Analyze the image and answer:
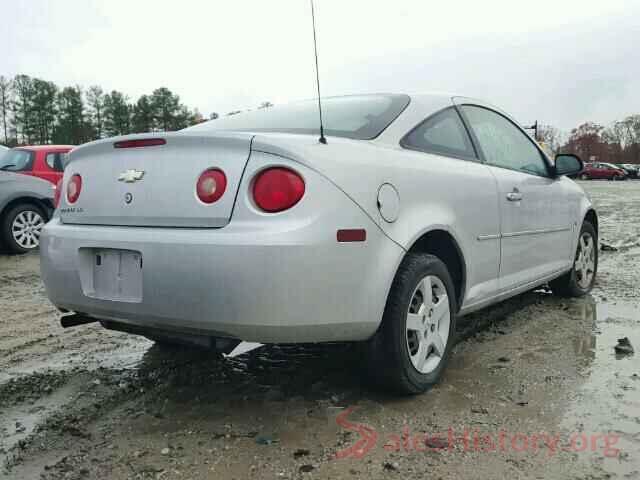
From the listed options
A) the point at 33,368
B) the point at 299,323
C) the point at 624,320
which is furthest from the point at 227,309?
the point at 624,320

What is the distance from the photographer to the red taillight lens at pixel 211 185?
7.81 ft

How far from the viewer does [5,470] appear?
2193 mm

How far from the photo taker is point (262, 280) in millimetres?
2238

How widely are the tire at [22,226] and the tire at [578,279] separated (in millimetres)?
6364

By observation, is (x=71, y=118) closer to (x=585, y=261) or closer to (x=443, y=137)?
(x=585, y=261)

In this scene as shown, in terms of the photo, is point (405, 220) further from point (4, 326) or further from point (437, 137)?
point (4, 326)

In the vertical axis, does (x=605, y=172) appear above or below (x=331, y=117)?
below

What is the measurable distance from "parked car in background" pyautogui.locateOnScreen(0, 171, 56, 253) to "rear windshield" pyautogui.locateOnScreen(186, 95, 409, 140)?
5554 millimetres


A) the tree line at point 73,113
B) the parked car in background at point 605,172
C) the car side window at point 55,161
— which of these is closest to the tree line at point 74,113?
the tree line at point 73,113

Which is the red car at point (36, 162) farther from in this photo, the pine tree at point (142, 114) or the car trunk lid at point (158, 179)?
the pine tree at point (142, 114)

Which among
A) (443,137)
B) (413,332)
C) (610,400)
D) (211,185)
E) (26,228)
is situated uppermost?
(443,137)

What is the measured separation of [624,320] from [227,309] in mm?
3158

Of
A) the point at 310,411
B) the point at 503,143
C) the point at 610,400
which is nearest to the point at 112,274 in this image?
the point at 310,411

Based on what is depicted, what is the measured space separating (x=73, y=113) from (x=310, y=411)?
244 feet
